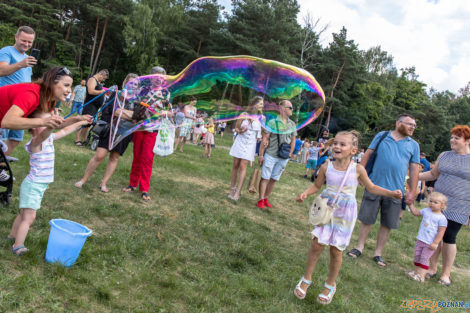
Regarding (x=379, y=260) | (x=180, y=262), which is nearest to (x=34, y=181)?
(x=180, y=262)

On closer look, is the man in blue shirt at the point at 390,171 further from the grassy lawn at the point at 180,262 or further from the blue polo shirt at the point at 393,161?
the grassy lawn at the point at 180,262

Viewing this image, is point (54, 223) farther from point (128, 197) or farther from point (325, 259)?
point (325, 259)

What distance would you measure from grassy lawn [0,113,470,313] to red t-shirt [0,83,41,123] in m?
1.24

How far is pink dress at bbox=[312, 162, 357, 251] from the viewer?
3.16 meters

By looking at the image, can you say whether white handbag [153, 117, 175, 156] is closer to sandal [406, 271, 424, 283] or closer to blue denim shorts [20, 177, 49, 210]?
blue denim shorts [20, 177, 49, 210]

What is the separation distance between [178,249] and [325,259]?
6.75 ft

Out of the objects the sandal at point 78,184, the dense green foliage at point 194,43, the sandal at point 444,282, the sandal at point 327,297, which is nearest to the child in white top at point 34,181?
the sandal at point 78,184

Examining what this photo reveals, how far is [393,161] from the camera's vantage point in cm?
470

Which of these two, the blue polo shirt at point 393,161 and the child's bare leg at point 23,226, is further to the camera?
the blue polo shirt at point 393,161

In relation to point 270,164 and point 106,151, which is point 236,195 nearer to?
point 270,164

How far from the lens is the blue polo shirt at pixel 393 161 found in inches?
185

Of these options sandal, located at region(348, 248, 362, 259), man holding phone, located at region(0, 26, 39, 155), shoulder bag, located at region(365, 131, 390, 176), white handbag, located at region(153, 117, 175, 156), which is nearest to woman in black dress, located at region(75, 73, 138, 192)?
white handbag, located at region(153, 117, 175, 156)

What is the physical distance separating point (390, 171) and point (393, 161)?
15cm

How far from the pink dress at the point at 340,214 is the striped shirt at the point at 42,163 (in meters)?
2.57
